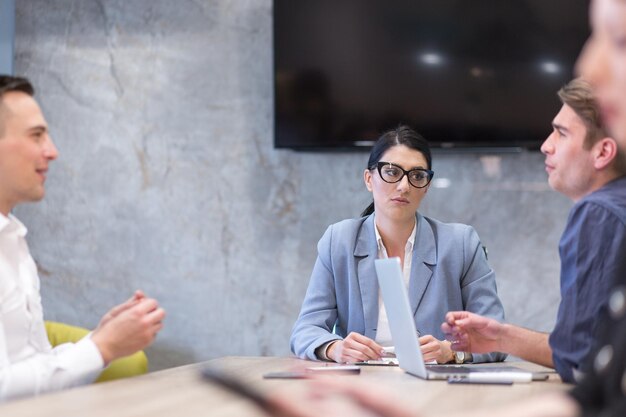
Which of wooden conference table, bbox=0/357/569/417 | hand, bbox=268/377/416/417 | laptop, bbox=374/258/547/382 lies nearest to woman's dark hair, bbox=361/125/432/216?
laptop, bbox=374/258/547/382

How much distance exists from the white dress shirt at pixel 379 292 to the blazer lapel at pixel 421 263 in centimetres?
4

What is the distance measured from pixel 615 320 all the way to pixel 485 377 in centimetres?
94

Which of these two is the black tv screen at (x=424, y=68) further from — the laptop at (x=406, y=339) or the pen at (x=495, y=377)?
the pen at (x=495, y=377)

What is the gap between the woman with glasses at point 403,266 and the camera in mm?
3242

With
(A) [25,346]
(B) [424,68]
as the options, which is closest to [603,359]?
(A) [25,346]

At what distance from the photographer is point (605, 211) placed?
2219 mm

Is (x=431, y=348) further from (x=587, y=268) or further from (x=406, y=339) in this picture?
(x=587, y=268)

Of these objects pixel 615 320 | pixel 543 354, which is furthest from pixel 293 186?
pixel 615 320

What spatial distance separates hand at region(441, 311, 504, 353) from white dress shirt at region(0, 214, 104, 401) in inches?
42.2

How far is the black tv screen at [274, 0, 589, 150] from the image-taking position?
431cm

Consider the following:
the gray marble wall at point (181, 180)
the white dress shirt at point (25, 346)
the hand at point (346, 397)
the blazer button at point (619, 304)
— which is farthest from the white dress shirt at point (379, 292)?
the hand at point (346, 397)

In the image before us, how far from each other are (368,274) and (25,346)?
143 cm

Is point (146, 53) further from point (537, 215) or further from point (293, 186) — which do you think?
point (537, 215)

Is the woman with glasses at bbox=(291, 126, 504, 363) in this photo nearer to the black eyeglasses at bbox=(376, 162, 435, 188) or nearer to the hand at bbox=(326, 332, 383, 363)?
the black eyeglasses at bbox=(376, 162, 435, 188)
